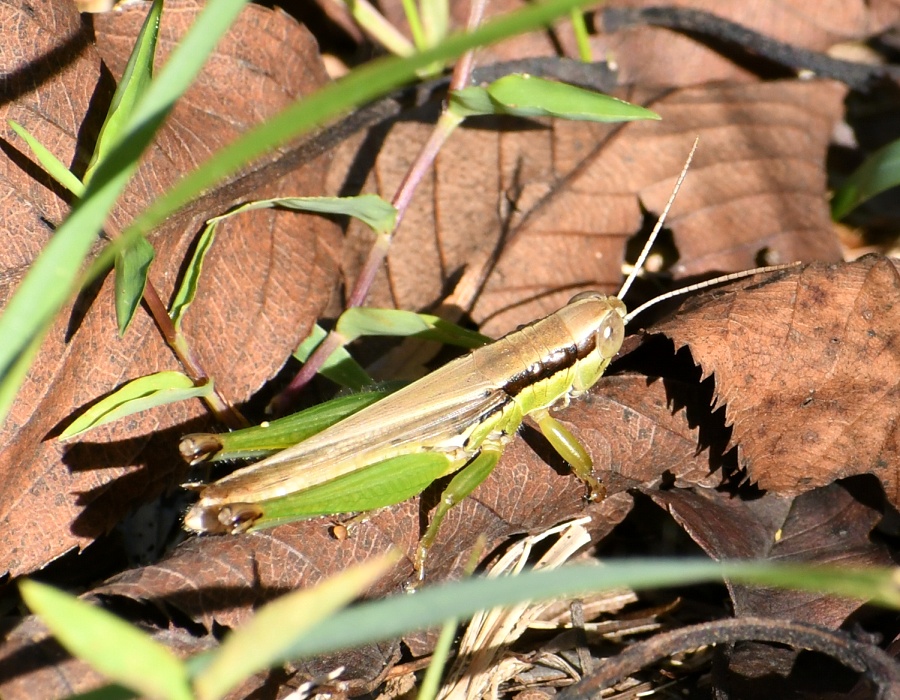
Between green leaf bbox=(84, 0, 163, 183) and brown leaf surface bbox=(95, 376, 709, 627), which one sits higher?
green leaf bbox=(84, 0, 163, 183)

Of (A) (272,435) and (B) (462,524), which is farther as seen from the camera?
(B) (462,524)

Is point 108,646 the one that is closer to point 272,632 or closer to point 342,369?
point 272,632

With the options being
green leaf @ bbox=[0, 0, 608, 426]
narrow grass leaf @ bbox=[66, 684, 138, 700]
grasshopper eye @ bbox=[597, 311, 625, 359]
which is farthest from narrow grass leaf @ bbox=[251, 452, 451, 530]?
green leaf @ bbox=[0, 0, 608, 426]

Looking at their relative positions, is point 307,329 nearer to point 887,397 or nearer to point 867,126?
point 887,397

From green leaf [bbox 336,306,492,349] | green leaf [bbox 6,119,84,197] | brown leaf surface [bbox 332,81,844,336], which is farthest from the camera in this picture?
brown leaf surface [bbox 332,81,844,336]

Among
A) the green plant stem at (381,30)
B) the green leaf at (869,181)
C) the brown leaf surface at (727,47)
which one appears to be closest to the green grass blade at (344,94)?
the green plant stem at (381,30)

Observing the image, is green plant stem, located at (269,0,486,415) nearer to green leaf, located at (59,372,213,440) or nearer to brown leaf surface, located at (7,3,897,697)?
brown leaf surface, located at (7,3,897,697)

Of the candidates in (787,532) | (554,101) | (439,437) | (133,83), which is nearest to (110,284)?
(133,83)

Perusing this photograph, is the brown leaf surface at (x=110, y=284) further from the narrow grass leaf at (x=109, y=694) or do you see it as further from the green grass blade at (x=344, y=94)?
the green grass blade at (x=344, y=94)
